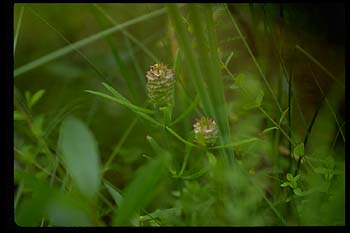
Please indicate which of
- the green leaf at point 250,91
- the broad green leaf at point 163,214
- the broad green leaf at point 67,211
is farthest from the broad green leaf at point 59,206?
the green leaf at point 250,91

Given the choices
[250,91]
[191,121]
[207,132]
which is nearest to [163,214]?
[207,132]

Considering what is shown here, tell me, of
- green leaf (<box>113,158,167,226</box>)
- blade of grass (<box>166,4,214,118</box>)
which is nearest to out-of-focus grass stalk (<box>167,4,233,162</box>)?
blade of grass (<box>166,4,214,118</box>)

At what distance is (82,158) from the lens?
0.43m

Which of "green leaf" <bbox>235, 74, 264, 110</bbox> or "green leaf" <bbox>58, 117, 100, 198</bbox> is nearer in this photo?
"green leaf" <bbox>58, 117, 100, 198</bbox>

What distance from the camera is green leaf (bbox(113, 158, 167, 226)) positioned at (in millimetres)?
452

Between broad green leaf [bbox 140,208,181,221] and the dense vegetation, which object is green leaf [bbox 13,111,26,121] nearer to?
the dense vegetation

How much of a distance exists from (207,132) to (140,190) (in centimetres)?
19

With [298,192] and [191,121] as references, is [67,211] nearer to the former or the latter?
[298,192]

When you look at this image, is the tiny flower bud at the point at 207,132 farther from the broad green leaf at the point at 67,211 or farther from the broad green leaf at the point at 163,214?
the broad green leaf at the point at 67,211

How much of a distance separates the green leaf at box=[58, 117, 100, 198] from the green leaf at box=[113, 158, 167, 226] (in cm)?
4

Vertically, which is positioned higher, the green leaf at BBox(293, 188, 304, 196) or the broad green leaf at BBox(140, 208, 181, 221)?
the broad green leaf at BBox(140, 208, 181, 221)

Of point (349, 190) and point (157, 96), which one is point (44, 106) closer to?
point (157, 96)

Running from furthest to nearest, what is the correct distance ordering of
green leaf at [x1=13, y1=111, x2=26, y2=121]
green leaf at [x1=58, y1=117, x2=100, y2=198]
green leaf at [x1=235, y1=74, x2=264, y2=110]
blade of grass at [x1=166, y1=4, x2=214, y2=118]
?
1. green leaf at [x1=13, y1=111, x2=26, y2=121]
2. green leaf at [x1=235, y1=74, x2=264, y2=110]
3. blade of grass at [x1=166, y1=4, x2=214, y2=118]
4. green leaf at [x1=58, y1=117, x2=100, y2=198]
